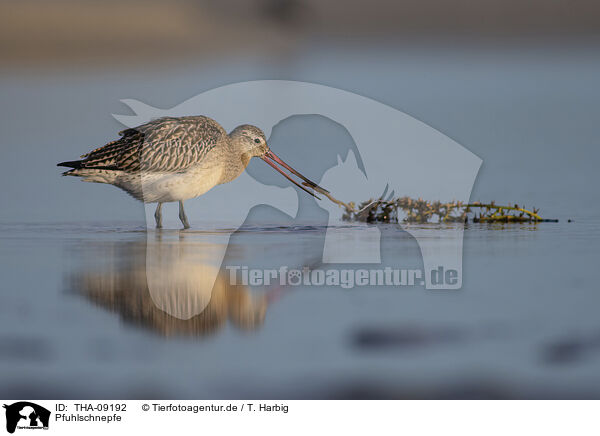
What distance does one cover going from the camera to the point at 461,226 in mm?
6910

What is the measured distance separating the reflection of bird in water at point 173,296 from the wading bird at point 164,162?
2.17 m

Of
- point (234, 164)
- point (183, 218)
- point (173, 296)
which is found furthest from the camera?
point (234, 164)

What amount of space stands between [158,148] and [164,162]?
7.1 inches

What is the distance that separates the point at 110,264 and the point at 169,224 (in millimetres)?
2579

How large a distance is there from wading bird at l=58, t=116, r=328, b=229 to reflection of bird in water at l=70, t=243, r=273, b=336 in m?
2.17

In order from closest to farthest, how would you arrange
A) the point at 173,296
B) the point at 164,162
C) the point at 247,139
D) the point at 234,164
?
1. the point at 173,296
2. the point at 164,162
3. the point at 234,164
4. the point at 247,139

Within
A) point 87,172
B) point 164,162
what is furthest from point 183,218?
point 87,172

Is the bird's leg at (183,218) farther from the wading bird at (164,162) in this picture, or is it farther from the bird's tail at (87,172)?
the bird's tail at (87,172)

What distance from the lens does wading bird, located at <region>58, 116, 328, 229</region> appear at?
6.81 metres

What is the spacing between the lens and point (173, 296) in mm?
3809

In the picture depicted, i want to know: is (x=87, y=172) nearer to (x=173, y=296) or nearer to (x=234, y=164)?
(x=234, y=164)

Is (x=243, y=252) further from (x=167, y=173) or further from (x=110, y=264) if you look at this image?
(x=167, y=173)

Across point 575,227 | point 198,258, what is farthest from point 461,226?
point 198,258
